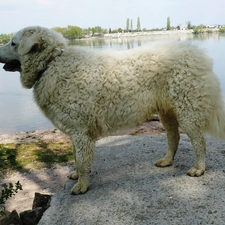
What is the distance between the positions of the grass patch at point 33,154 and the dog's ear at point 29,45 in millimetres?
3559

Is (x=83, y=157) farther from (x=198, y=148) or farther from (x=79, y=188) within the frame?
(x=198, y=148)

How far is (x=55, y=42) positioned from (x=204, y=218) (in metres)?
2.83

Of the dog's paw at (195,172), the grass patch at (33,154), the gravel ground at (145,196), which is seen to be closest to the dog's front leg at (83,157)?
the gravel ground at (145,196)

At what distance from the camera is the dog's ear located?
4073 mm

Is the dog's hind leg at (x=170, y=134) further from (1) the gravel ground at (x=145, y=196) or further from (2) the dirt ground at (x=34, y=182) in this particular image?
(2) the dirt ground at (x=34, y=182)

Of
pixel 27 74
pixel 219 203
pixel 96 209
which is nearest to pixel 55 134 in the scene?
pixel 27 74

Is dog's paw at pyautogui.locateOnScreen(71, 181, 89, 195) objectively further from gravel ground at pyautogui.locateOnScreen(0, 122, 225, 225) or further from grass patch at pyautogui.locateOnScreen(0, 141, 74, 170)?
grass patch at pyautogui.locateOnScreen(0, 141, 74, 170)

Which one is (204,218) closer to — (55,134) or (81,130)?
(81,130)

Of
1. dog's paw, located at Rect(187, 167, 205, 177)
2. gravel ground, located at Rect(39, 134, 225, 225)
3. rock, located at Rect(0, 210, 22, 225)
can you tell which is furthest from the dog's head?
dog's paw, located at Rect(187, 167, 205, 177)

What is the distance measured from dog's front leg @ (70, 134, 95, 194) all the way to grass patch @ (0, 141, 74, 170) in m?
2.98

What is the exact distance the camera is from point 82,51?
14.3 feet

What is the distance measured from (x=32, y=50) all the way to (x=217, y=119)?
2.63 meters

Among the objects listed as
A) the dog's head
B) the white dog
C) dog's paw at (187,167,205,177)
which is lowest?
dog's paw at (187,167,205,177)

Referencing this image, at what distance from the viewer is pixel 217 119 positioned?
4246mm
